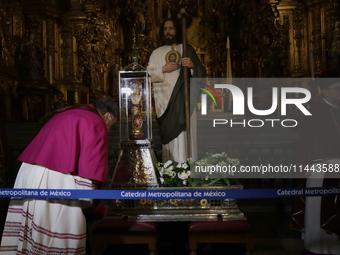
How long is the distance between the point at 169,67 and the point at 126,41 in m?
5.04

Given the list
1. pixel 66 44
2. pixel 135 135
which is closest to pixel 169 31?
pixel 135 135

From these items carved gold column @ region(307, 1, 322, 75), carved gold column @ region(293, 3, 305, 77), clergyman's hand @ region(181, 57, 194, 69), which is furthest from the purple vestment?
carved gold column @ region(293, 3, 305, 77)

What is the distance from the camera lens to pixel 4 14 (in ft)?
23.2

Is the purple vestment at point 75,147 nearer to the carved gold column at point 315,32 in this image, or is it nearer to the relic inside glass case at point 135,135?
the relic inside glass case at point 135,135

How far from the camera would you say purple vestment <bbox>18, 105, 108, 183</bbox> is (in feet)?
8.27

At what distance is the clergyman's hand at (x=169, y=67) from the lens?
461 centimetres

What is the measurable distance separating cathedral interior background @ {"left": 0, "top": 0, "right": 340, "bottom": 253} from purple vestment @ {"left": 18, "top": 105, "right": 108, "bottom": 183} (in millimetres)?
4665

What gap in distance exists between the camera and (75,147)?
254 cm

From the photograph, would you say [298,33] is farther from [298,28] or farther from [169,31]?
[169,31]

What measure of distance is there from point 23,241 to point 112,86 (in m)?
6.85

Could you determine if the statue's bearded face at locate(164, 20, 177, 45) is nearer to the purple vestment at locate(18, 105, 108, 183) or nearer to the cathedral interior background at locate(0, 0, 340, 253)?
the purple vestment at locate(18, 105, 108, 183)

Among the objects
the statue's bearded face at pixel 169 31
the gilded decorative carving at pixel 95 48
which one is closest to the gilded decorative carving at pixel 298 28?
the gilded decorative carving at pixel 95 48

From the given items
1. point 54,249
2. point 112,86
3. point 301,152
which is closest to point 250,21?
point 112,86

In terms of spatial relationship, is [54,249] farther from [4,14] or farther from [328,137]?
[4,14]
